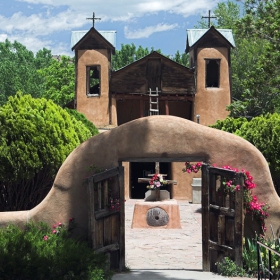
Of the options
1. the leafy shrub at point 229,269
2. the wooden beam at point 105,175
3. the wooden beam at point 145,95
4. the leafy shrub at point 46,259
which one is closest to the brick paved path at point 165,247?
the leafy shrub at point 229,269

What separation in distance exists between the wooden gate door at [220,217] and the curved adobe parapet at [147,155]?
0.46 meters

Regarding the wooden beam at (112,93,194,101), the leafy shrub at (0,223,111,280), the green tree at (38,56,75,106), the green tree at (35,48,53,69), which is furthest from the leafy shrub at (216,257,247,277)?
the green tree at (35,48,53,69)

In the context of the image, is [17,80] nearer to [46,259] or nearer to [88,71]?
[88,71]

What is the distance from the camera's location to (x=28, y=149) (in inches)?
592

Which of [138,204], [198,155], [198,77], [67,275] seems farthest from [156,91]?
[67,275]

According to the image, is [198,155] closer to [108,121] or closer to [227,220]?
[227,220]

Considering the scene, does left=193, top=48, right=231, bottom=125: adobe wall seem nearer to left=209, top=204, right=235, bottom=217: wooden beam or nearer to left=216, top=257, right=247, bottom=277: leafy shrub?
left=209, top=204, right=235, bottom=217: wooden beam

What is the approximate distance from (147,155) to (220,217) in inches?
77.5

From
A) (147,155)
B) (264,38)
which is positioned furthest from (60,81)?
(147,155)

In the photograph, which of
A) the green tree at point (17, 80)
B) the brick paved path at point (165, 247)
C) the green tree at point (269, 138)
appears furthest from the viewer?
the green tree at point (17, 80)

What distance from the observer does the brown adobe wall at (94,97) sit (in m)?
30.2

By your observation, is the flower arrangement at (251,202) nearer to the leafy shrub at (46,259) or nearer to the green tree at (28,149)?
the leafy shrub at (46,259)

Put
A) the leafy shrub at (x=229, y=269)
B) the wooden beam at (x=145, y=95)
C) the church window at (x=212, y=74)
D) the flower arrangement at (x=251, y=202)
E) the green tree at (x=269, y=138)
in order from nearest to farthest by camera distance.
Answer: the leafy shrub at (x=229, y=269) → the flower arrangement at (x=251, y=202) → the green tree at (x=269, y=138) → the wooden beam at (x=145, y=95) → the church window at (x=212, y=74)

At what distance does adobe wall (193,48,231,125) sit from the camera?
3008 centimetres
